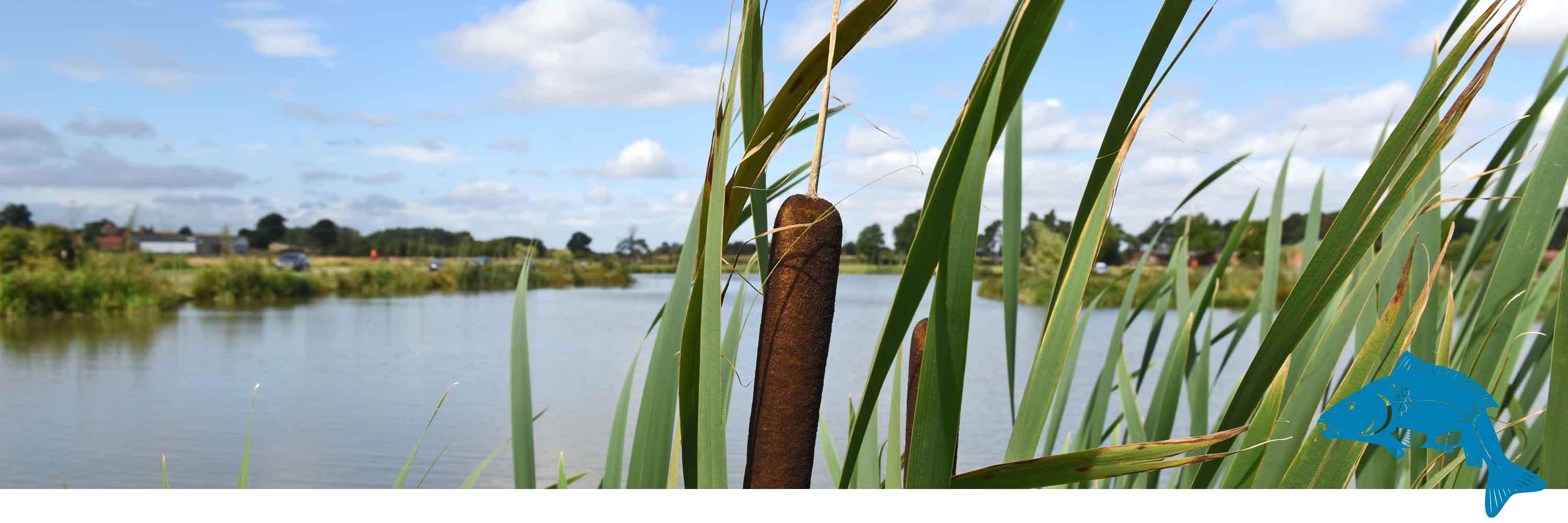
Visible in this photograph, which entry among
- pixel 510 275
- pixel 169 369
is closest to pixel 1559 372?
pixel 169 369

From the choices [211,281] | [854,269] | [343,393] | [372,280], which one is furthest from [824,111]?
[372,280]

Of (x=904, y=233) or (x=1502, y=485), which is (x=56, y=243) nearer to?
(x=904, y=233)

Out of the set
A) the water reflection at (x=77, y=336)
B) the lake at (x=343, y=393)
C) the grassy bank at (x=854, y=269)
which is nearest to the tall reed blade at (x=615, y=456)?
the grassy bank at (x=854, y=269)

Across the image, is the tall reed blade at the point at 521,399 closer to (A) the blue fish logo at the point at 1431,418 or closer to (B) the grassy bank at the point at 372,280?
(A) the blue fish logo at the point at 1431,418

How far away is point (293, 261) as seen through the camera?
18.5 m

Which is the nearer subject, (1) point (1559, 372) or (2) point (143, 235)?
(1) point (1559, 372)

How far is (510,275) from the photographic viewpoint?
22.4 metres

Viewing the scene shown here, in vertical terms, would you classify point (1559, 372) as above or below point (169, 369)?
above

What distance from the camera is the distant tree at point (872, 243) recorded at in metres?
3.91

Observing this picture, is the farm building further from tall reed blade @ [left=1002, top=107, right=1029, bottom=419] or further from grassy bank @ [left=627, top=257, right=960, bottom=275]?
tall reed blade @ [left=1002, top=107, right=1029, bottom=419]

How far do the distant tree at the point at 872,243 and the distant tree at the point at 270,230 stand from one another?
1404 centimetres
